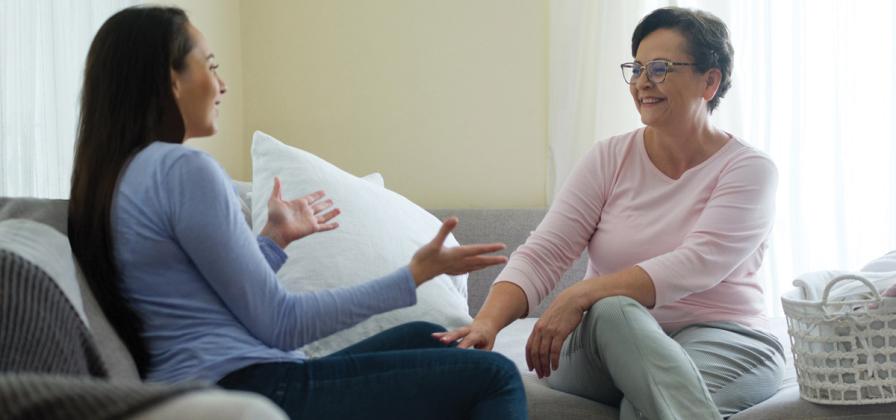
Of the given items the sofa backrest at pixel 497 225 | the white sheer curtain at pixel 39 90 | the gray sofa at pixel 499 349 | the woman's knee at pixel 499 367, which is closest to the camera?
the gray sofa at pixel 499 349

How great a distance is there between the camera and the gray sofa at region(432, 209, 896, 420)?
189 centimetres

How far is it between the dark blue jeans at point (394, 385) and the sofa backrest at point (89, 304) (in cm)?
15

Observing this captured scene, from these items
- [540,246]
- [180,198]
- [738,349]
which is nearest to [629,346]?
[738,349]

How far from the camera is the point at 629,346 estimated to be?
1.80m

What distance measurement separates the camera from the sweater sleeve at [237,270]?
57.7 inches

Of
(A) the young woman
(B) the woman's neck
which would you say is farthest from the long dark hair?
(B) the woman's neck

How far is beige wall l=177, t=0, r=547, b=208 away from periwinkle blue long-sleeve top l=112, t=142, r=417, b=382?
7.25ft

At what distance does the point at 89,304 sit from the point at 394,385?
45 cm

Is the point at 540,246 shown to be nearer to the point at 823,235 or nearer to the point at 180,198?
the point at 180,198

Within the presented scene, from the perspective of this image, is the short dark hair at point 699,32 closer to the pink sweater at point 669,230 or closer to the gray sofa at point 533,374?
the pink sweater at point 669,230

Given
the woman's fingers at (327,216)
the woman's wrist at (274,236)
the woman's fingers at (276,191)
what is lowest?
the woman's wrist at (274,236)

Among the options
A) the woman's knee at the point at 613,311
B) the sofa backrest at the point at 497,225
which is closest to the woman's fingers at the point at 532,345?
the woman's knee at the point at 613,311

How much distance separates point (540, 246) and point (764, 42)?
5.73ft

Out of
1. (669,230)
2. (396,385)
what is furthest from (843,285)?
(396,385)
